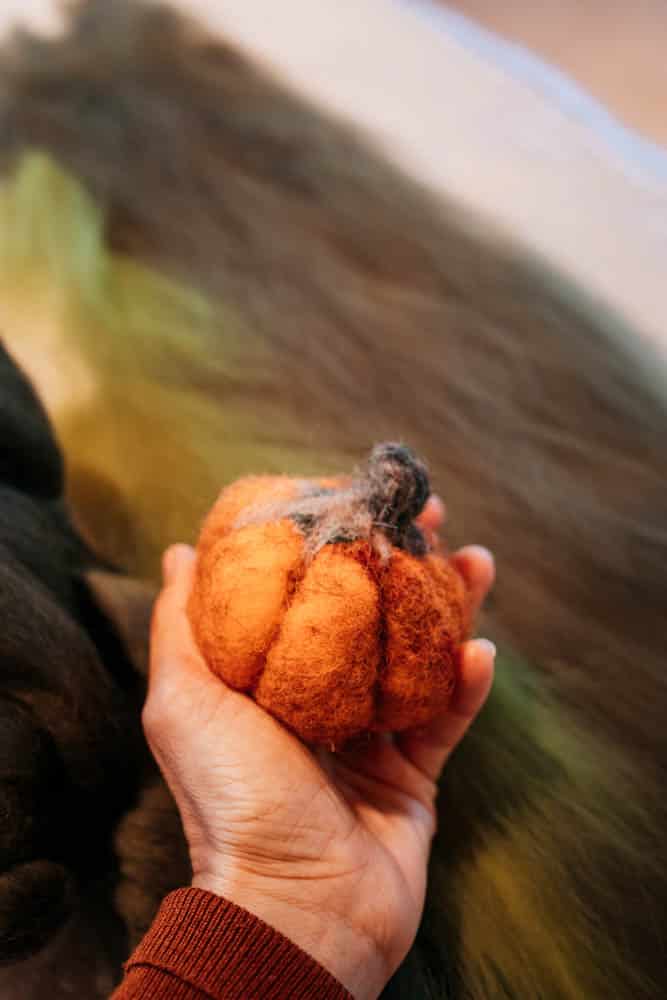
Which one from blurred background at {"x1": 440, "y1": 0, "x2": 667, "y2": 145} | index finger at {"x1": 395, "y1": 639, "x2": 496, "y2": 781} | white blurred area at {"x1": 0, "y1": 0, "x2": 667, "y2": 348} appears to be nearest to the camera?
index finger at {"x1": 395, "y1": 639, "x2": 496, "y2": 781}

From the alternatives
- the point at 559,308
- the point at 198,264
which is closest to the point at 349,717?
the point at 559,308

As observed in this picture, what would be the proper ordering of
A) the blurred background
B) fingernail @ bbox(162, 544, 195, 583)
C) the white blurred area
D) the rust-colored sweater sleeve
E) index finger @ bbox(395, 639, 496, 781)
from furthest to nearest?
the blurred background
the white blurred area
fingernail @ bbox(162, 544, 195, 583)
index finger @ bbox(395, 639, 496, 781)
the rust-colored sweater sleeve

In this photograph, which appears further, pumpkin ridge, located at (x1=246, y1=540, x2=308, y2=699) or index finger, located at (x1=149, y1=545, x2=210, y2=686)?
index finger, located at (x1=149, y1=545, x2=210, y2=686)

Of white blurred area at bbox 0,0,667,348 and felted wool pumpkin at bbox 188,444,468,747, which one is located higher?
white blurred area at bbox 0,0,667,348

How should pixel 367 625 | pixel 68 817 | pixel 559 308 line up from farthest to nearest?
pixel 559 308 < pixel 68 817 < pixel 367 625

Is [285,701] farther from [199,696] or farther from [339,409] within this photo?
[339,409]

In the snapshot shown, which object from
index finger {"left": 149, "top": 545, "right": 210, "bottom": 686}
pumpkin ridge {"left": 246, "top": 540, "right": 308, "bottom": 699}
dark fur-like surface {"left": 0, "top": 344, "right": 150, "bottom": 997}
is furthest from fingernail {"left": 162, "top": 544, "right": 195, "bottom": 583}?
pumpkin ridge {"left": 246, "top": 540, "right": 308, "bottom": 699}

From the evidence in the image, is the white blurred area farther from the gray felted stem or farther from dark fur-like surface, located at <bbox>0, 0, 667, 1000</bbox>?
the gray felted stem

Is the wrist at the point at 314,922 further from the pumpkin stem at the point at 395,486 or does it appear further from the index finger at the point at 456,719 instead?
the pumpkin stem at the point at 395,486
